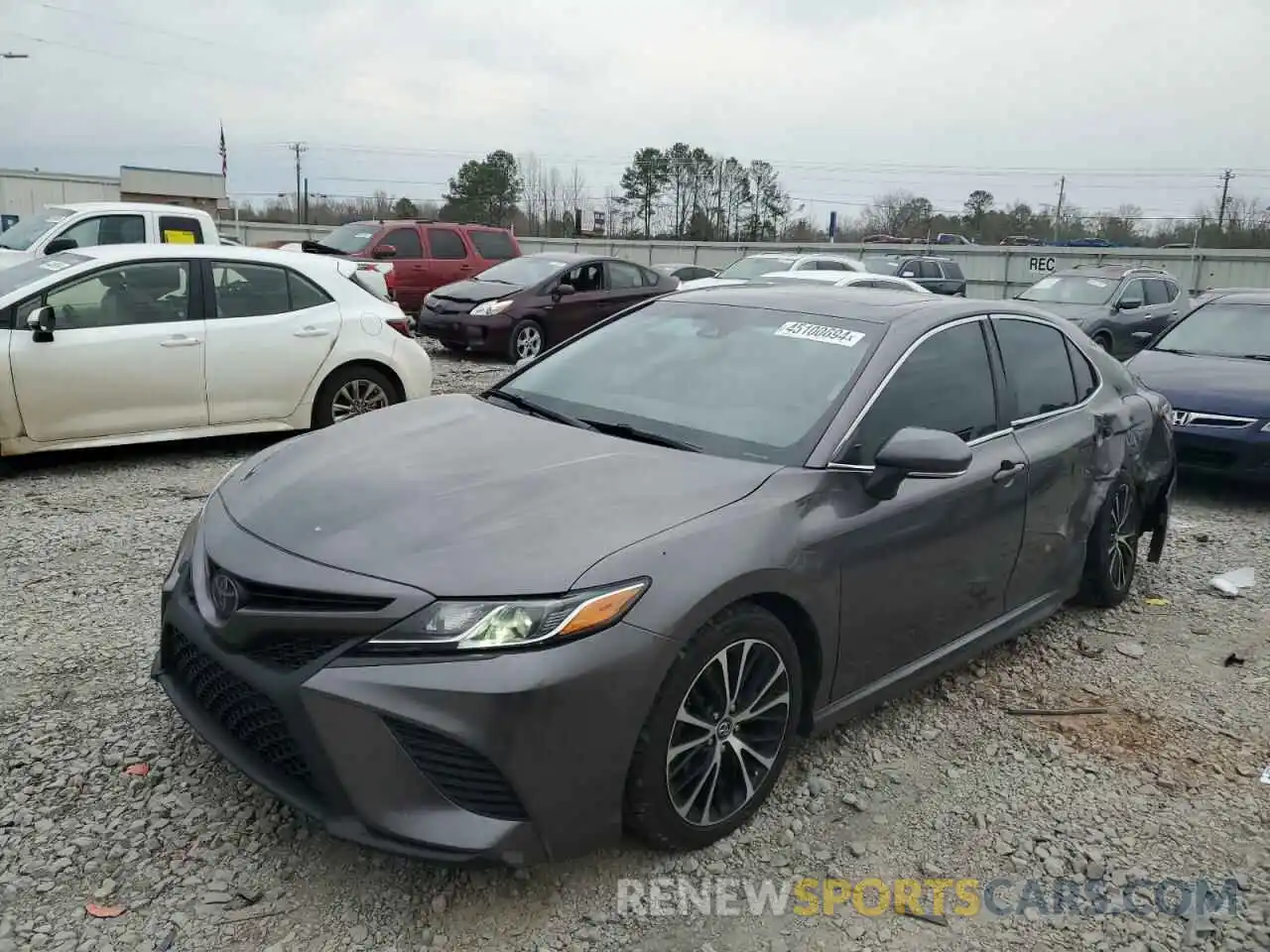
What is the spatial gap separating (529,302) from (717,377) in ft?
32.3

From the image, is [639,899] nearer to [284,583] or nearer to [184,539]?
[284,583]

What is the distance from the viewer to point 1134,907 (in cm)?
285

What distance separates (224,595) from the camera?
8.96 feet

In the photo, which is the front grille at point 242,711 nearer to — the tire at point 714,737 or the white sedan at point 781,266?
the tire at point 714,737

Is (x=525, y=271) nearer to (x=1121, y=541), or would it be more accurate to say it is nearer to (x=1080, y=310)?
(x=1080, y=310)

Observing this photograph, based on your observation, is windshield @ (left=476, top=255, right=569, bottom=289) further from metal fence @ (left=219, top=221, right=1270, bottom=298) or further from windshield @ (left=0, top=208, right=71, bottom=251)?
metal fence @ (left=219, top=221, right=1270, bottom=298)

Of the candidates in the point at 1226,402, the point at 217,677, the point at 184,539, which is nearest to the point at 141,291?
the point at 184,539

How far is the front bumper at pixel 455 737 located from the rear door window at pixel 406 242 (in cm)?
1468

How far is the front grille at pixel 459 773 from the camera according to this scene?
2414 millimetres

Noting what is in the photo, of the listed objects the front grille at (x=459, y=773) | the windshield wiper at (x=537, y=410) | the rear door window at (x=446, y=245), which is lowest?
the front grille at (x=459, y=773)

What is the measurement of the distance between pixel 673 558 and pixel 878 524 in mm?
902

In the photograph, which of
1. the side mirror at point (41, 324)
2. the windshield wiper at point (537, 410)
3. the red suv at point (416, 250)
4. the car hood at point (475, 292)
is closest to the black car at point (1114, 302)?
the car hood at point (475, 292)

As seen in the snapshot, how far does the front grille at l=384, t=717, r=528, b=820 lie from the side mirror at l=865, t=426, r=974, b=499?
5.03ft

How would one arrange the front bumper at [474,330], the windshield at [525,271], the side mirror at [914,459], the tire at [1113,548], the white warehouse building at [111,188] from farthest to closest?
1. the white warehouse building at [111,188]
2. the windshield at [525,271]
3. the front bumper at [474,330]
4. the tire at [1113,548]
5. the side mirror at [914,459]
